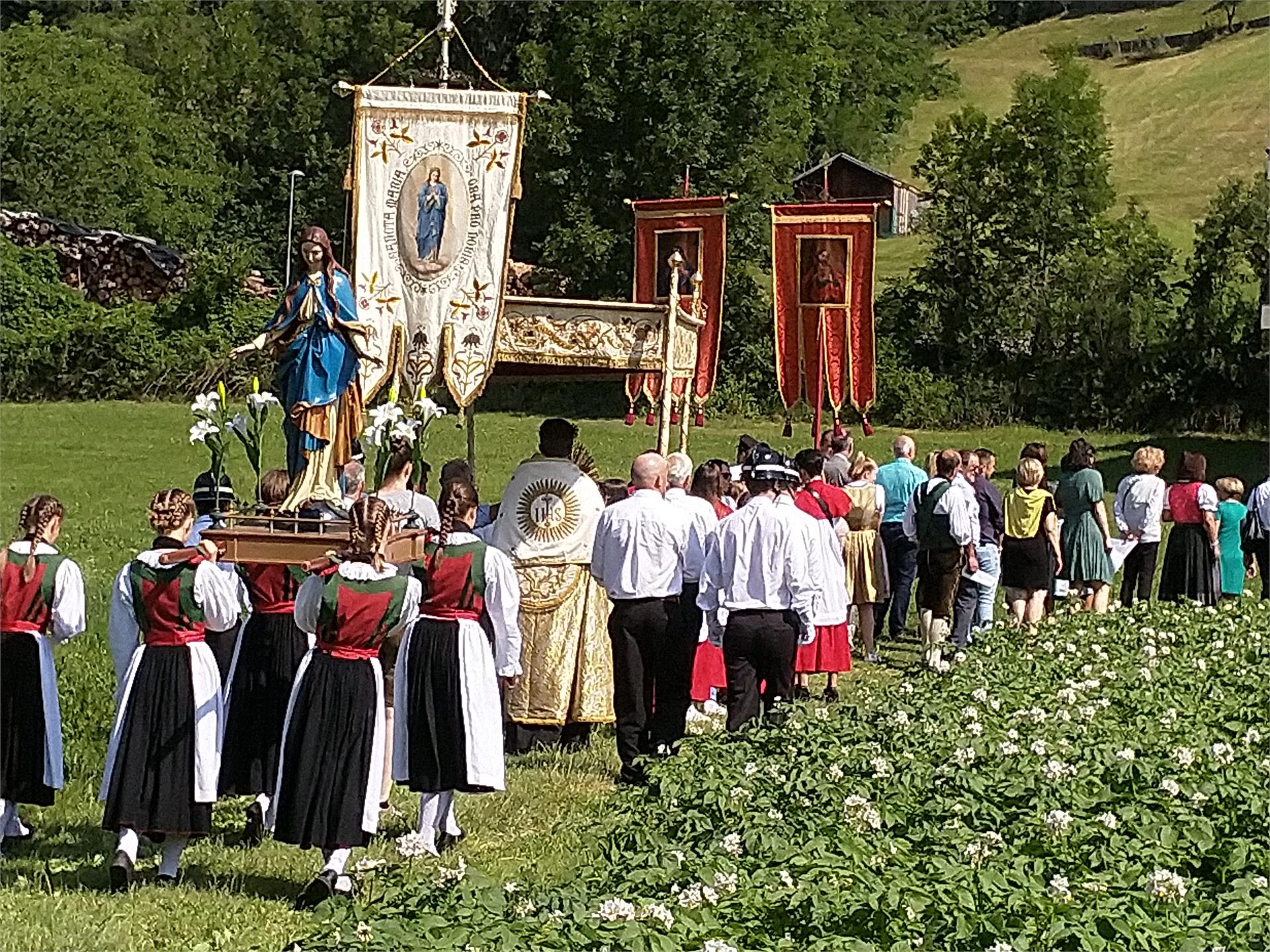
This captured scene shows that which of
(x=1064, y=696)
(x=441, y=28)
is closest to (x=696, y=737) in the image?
(x=1064, y=696)

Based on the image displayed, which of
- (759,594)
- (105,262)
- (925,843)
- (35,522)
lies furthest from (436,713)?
(105,262)

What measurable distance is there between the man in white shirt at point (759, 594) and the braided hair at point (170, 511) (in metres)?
3.17

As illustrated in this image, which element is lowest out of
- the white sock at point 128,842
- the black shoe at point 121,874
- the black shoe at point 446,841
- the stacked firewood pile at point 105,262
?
the black shoe at point 446,841

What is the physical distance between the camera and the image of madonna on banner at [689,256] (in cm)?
1571

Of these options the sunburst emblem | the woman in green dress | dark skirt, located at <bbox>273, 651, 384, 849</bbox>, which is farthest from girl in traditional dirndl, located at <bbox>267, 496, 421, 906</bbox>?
the woman in green dress

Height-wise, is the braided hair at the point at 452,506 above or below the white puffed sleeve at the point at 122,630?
above

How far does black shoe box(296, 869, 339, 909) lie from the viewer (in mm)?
7531

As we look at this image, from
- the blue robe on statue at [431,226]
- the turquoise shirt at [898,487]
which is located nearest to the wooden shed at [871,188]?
the turquoise shirt at [898,487]

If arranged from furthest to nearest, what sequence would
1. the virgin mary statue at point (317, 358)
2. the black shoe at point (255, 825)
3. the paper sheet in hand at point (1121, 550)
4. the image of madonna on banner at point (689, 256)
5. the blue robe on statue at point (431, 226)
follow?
the paper sheet in hand at point (1121, 550)
the image of madonna on banner at point (689, 256)
the blue robe on statue at point (431, 226)
the virgin mary statue at point (317, 358)
the black shoe at point (255, 825)

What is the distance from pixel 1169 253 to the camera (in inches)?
1741

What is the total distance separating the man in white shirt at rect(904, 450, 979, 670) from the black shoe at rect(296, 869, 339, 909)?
22.5 feet

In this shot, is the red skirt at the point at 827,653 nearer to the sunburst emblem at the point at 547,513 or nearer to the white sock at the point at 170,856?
the sunburst emblem at the point at 547,513

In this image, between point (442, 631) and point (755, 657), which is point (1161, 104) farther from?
point (442, 631)

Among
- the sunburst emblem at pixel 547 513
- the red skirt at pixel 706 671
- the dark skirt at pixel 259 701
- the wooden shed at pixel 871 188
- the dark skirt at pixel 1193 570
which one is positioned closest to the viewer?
the dark skirt at pixel 259 701
